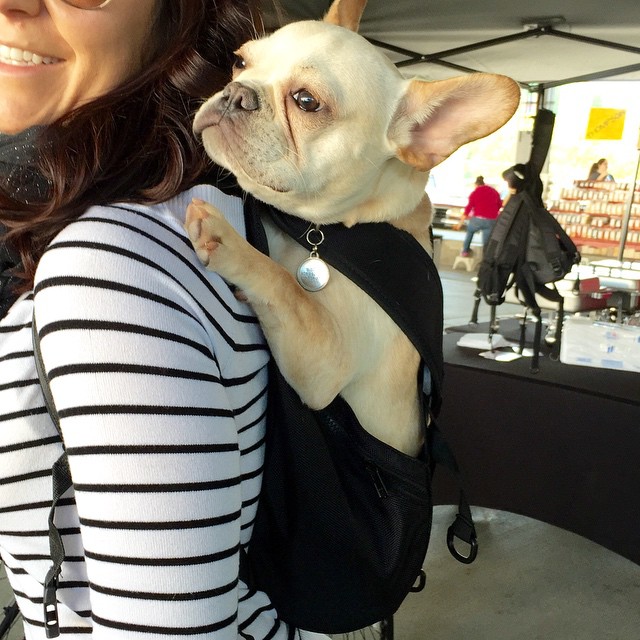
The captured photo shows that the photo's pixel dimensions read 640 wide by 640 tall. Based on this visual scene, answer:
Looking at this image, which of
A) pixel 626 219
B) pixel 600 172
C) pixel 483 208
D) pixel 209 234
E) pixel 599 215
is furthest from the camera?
pixel 483 208

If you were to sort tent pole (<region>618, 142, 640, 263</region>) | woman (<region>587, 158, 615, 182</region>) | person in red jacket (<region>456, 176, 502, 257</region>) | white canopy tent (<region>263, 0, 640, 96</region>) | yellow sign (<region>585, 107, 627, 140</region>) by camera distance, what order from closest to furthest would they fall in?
white canopy tent (<region>263, 0, 640, 96</region>)
yellow sign (<region>585, 107, 627, 140</region>)
tent pole (<region>618, 142, 640, 263</region>)
woman (<region>587, 158, 615, 182</region>)
person in red jacket (<region>456, 176, 502, 257</region>)

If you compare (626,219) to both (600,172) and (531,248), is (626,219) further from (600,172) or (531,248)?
(531,248)

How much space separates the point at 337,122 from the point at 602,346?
2.31 meters

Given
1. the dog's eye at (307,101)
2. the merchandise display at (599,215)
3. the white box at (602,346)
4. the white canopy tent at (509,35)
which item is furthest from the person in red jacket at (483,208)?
the dog's eye at (307,101)

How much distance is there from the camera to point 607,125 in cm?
563

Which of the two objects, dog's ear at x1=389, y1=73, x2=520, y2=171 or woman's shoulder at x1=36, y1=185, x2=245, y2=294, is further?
dog's ear at x1=389, y1=73, x2=520, y2=171

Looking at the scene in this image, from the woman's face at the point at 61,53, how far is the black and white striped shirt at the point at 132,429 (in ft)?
0.78

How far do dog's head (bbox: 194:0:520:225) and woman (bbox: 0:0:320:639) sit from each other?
13 cm

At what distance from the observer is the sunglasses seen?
2.28ft

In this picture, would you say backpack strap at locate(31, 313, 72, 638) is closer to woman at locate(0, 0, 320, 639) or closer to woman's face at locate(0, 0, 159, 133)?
woman at locate(0, 0, 320, 639)

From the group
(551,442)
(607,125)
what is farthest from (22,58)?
(607,125)

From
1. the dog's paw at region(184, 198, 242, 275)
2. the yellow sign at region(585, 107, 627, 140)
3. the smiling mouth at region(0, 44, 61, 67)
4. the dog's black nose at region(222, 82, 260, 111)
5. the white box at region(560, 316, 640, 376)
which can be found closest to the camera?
the dog's paw at region(184, 198, 242, 275)

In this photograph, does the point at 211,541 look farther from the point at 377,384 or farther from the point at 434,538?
the point at 434,538

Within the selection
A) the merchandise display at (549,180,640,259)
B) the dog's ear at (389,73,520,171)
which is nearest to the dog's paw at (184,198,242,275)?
the dog's ear at (389,73,520,171)
